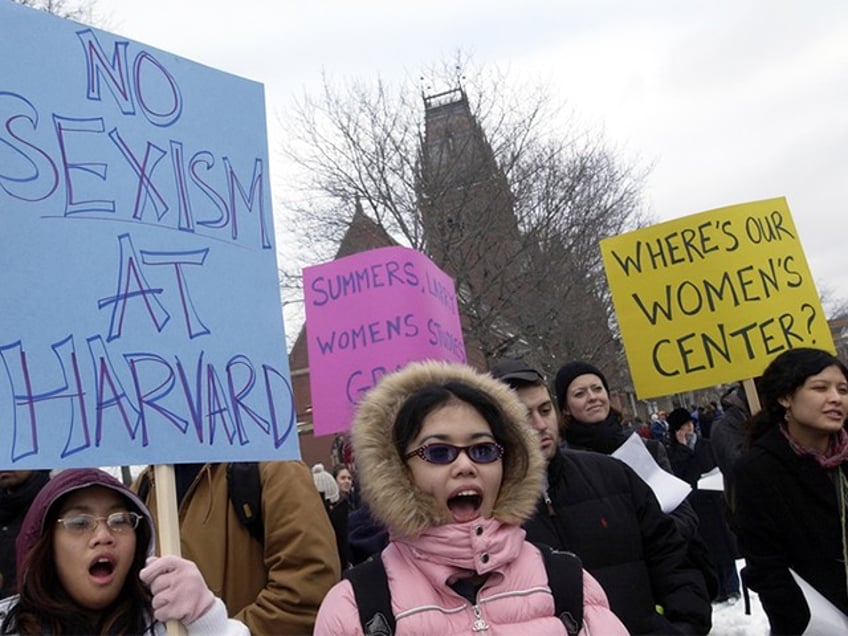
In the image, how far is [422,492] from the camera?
84.4 inches

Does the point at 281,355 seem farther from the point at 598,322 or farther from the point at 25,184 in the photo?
the point at 598,322

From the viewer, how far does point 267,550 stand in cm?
277

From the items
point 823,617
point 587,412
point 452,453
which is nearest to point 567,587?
point 452,453

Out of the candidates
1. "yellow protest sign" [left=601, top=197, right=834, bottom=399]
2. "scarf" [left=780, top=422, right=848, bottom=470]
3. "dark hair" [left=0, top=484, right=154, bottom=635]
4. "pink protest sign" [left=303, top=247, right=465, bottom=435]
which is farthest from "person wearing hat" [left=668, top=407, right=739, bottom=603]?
"dark hair" [left=0, top=484, right=154, bottom=635]

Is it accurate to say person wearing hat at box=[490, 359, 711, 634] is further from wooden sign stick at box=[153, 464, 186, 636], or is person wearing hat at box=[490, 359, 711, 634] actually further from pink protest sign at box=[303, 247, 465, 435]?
pink protest sign at box=[303, 247, 465, 435]

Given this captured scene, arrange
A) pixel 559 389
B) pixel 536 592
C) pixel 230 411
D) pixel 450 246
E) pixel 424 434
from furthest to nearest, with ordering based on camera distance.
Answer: pixel 450 246 → pixel 559 389 → pixel 230 411 → pixel 424 434 → pixel 536 592

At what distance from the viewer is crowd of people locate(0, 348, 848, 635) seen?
6.78ft

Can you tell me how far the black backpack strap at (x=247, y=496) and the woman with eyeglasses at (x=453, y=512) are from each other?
644 millimetres

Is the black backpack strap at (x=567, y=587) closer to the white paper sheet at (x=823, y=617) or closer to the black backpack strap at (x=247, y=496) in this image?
the black backpack strap at (x=247, y=496)

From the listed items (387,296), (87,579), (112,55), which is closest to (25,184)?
(112,55)

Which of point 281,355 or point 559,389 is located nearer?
point 281,355

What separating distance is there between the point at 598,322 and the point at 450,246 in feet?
16.6

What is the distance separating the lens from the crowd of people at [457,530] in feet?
6.78

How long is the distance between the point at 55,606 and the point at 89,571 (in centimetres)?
11
